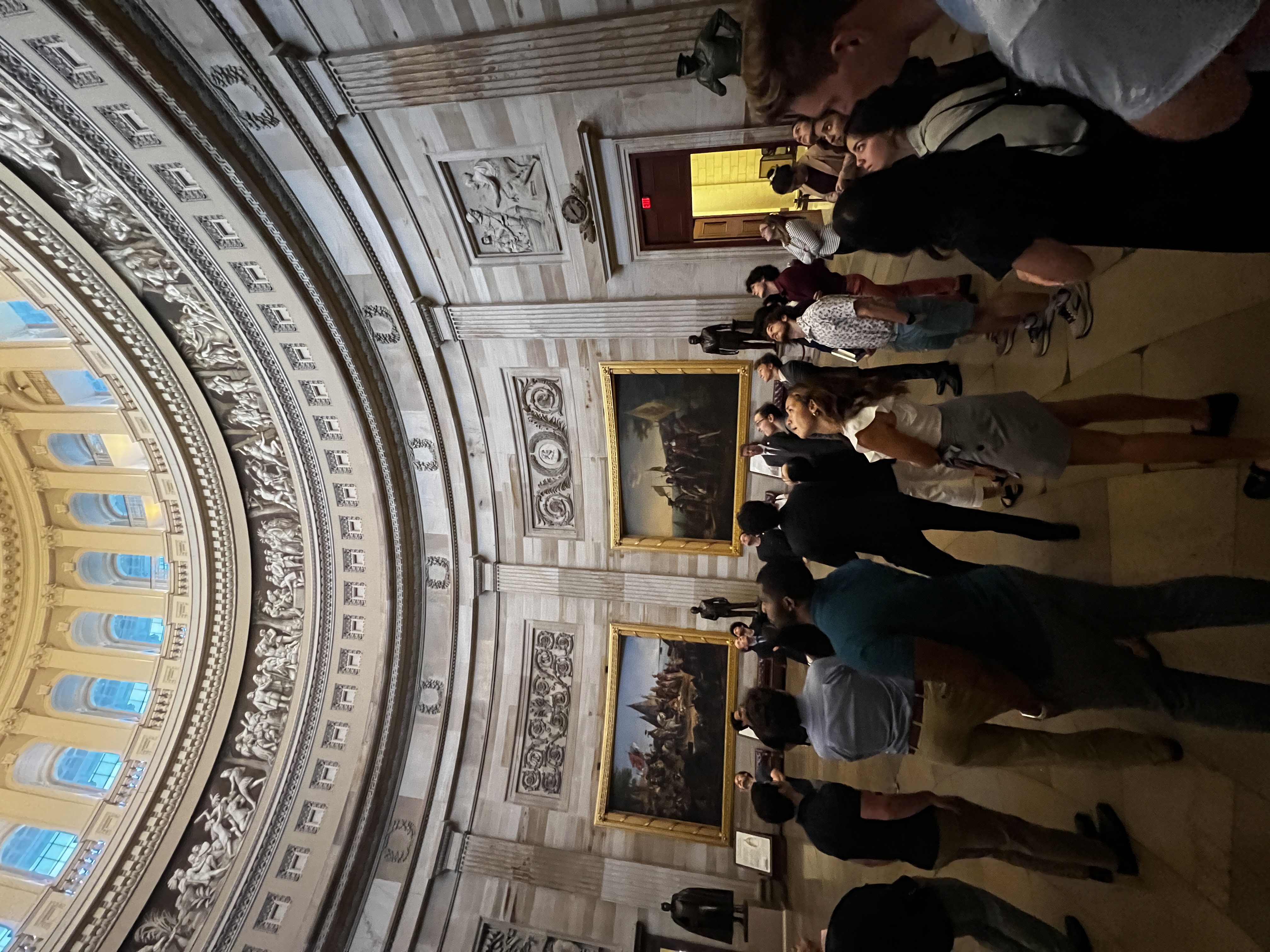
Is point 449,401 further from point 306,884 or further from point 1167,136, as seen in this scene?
point 1167,136

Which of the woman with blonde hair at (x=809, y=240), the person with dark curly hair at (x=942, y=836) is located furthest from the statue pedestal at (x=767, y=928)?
the woman with blonde hair at (x=809, y=240)

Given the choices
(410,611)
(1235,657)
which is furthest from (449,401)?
(1235,657)

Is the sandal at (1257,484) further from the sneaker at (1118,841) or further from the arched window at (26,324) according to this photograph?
the arched window at (26,324)

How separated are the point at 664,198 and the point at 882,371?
310 centimetres

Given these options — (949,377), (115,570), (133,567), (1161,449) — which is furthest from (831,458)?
(115,570)

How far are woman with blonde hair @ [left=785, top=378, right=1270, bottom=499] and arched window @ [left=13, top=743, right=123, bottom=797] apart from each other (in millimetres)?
12218

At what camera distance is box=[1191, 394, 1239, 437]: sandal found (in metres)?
2.77

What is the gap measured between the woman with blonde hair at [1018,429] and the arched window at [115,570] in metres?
12.2

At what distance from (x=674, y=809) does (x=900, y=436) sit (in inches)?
275

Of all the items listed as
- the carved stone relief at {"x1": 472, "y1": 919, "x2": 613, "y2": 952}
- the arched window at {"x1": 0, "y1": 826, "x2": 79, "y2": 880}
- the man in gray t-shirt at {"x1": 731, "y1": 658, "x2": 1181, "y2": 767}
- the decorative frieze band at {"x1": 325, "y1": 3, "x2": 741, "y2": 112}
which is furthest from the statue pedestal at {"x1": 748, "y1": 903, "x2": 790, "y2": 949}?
the arched window at {"x1": 0, "y1": 826, "x2": 79, "y2": 880}

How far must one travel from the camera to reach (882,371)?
4.79 m

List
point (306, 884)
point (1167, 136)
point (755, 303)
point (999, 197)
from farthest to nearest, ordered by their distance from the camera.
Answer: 1. point (306, 884)
2. point (755, 303)
3. point (999, 197)
4. point (1167, 136)

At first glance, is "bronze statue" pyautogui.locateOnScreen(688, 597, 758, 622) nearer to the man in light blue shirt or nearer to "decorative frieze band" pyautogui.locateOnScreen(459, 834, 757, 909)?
"decorative frieze band" pyautogui.locateOnScreen(459, 834, 757, 909)

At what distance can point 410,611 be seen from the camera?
9.04 meters
